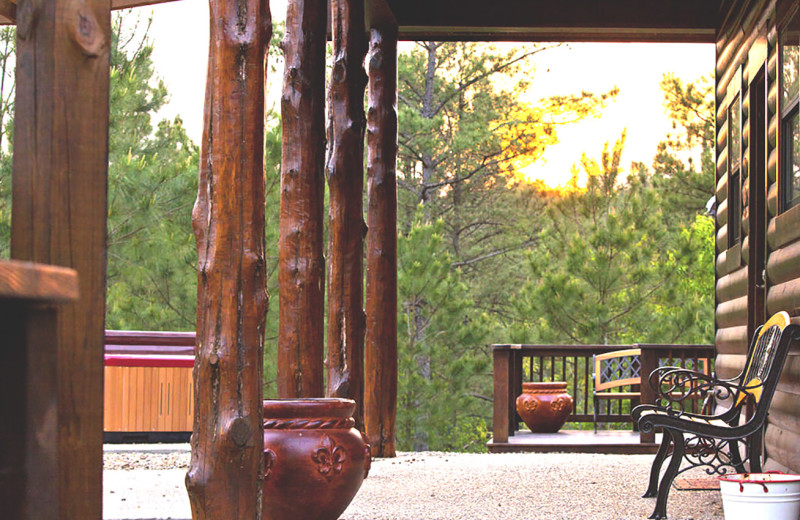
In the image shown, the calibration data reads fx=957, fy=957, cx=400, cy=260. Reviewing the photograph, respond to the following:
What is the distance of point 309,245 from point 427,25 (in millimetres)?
3069

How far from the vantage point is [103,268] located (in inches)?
55.7

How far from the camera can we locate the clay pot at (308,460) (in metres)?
3.83

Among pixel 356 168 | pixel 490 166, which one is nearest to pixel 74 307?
pixel 356 168

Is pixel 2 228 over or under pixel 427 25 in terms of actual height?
under

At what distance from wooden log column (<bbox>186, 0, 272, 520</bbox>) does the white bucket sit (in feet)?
6.09

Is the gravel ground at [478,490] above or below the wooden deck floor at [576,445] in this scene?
above

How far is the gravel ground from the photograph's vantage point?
185 inches

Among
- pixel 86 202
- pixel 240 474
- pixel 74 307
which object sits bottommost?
pixel 240 474

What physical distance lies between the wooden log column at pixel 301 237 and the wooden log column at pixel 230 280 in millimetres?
Result: 1785

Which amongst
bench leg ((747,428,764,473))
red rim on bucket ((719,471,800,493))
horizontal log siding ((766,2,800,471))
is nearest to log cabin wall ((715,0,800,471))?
horizontal log siding ((766,2,800,471))

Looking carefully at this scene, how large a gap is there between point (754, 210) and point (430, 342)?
9656mm

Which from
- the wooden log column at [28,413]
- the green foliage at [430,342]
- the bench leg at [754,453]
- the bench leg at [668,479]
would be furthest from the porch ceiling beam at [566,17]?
the wooden log column at [28,413]

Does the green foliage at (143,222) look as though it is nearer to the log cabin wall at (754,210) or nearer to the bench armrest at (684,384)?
the log cabin wall at (754,210)

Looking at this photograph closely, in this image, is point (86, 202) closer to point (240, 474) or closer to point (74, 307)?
point (74, 307)
